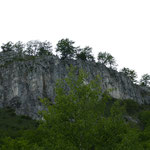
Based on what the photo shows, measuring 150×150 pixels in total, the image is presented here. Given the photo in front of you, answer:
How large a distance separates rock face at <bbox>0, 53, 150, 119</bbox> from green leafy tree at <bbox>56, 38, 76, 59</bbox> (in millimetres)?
20157

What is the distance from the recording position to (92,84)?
1773cm

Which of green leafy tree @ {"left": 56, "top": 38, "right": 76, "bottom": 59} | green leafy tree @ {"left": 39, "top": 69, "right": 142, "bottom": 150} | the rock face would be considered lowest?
green leafy tree @ {"left": 39, "top": 69, "right": 142, "bottom": 150}

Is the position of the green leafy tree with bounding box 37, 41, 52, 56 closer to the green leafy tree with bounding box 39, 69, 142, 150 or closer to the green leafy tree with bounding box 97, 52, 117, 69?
the green leafy tree with bounding box 97, 52, 117, 69

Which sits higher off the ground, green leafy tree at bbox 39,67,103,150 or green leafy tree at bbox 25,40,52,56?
green leafy tree at bbox 25,40,52,56

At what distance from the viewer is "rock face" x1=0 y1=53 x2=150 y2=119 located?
77562mm

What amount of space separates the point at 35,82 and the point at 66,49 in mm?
42991

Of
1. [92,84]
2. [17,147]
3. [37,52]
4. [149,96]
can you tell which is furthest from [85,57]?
[92,84]

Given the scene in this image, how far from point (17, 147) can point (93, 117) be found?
23.9 meters

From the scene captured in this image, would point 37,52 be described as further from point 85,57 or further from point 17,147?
point 17,147

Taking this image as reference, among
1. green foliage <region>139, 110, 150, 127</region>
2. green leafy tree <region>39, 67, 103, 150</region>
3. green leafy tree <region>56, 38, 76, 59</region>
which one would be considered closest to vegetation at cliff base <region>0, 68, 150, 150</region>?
green leafy tree <region>39, 67, 103, 150</region>

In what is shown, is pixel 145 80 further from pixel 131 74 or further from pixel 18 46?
pixel 18 46

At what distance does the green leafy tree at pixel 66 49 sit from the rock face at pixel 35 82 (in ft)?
66.1

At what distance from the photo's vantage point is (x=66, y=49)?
12281 cm

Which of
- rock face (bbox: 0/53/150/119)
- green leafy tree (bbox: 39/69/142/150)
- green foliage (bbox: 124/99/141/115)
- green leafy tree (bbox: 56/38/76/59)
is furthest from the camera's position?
green leafy tree (bbox: 56/38/76/59)
